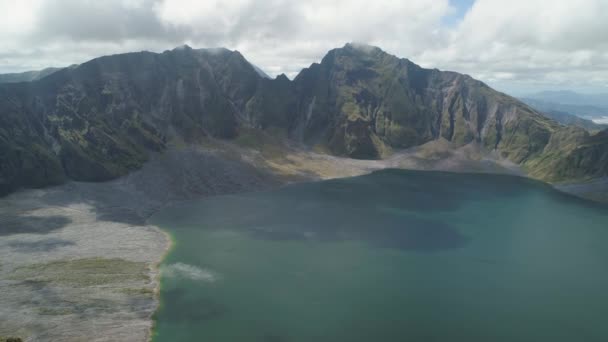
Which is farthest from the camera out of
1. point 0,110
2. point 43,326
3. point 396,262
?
point 0,110

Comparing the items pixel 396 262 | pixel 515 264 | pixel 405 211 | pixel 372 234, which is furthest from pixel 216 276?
pixel 405 211

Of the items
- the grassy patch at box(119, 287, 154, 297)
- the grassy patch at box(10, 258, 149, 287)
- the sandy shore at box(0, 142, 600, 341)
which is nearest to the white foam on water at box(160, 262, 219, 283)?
the sandy shore at box(0, 142, 600, 341)

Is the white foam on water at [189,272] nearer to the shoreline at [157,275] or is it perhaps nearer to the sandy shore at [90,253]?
the shoreline at [157,275]

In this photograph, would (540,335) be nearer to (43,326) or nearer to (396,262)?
(396,262)

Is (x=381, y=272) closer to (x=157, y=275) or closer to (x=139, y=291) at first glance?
(x=157, y=275)

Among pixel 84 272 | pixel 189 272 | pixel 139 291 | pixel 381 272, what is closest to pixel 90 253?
pixel 84 272

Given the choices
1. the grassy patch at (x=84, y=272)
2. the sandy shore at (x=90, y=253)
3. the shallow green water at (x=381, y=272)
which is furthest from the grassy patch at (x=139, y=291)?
the grassy patch at (x=84, y=272)
